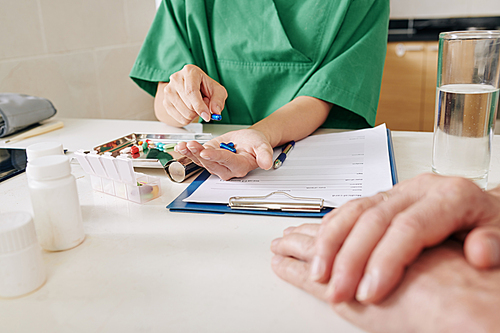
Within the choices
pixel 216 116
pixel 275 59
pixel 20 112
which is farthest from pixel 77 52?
pixel 216 116

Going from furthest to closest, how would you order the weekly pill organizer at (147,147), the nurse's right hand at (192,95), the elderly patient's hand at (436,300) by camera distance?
the nurse's right hand at (192,95) < the weekly pill organizer at (147,147) < the elderly patient's hand at (436,300)

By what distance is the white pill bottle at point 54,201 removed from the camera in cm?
37

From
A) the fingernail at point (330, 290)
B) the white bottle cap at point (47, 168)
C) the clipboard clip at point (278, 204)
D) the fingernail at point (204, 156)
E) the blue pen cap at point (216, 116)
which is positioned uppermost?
the white bottle cap at point (47, 168)

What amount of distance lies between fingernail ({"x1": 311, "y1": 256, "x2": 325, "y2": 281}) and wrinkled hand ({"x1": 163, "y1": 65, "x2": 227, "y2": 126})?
447 mm

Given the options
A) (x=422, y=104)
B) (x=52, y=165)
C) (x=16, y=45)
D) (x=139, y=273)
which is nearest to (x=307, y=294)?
(x=139, y=273)

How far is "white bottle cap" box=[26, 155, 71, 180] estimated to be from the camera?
1.20 feet

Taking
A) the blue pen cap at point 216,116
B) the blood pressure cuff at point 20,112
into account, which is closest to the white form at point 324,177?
the blue pen cap at point 216,116

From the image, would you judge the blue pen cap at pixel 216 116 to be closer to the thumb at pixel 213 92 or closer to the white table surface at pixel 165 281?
the thumb at pixel 213 92

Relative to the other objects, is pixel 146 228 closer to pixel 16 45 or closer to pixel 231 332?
pixel 231 332

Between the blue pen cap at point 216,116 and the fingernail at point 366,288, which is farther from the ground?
the blue pen cap at point 216,116

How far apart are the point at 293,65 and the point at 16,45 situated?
0.77 metres

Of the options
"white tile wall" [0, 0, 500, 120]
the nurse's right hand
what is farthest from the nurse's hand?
"white tile wall" [0, 0, 500, 120]

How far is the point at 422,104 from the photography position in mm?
2402

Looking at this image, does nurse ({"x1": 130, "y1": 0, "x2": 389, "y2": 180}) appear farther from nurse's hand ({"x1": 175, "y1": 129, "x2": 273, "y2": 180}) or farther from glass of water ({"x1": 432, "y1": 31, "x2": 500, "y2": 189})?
glass of water ({"x1": 432, "y1": 31, "x2": 500, "y2": 189})
